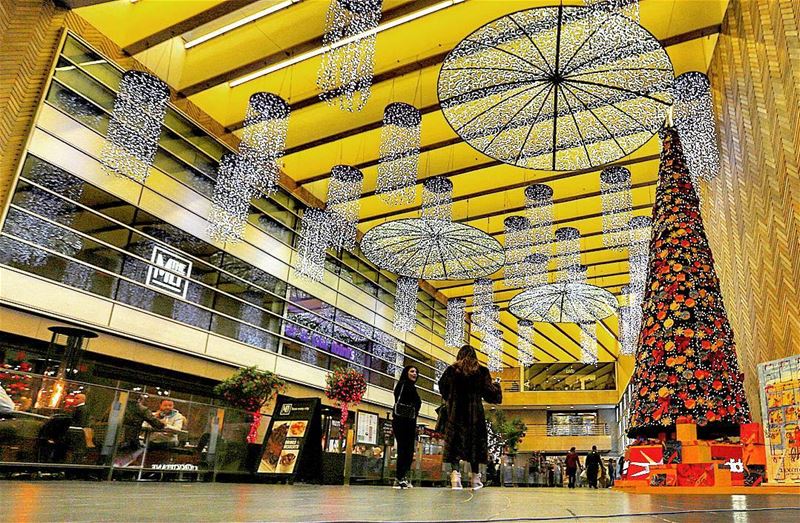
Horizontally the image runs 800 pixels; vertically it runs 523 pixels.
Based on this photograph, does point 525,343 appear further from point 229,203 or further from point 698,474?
point 698,474

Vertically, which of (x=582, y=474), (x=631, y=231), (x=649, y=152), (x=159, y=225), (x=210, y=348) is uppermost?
(x=649, y=152)

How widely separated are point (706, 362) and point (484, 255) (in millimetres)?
9944

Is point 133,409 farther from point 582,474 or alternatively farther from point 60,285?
point 582,474

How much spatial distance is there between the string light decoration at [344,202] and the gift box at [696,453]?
1045 centimetres

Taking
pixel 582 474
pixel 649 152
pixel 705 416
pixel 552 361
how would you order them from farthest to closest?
pixel 552 361, pixel 582 474, pixel 649 152, pixel 705 416

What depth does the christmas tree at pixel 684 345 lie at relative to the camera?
580 centimetres

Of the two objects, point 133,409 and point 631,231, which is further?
point 631,231

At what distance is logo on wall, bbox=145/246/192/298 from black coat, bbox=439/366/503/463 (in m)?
9.29

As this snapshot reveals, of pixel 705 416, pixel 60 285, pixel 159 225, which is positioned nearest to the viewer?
pixel 705 416

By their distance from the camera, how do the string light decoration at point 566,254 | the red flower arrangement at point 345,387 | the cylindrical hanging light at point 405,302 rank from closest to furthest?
1. the red flower arrangement at point 345,387
2. the string light decoration at point 566,254
3. the cylindrical hanging light at point 405,302

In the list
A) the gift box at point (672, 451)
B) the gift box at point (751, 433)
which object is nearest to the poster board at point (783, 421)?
the gift box at point (751, 433)

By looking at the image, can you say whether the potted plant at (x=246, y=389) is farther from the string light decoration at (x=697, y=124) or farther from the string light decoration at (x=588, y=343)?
the string light decoration at (x=588, y=343)

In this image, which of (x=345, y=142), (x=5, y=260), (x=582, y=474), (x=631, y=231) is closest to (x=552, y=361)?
(x=582, y=474)

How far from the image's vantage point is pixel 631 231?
15.5 metres
